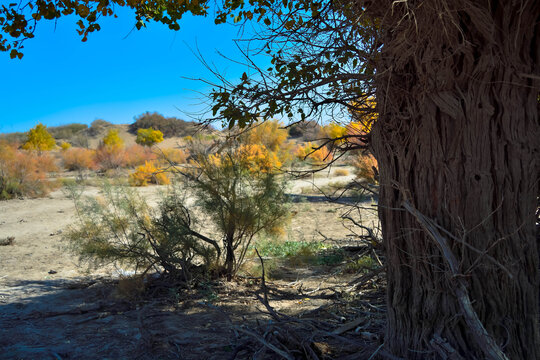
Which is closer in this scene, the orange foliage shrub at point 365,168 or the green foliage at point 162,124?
the orange foliage shrub at point 365,168

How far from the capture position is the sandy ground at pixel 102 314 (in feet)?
15.0

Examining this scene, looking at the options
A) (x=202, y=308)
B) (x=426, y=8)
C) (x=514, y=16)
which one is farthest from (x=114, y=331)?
(x=514, y=16)

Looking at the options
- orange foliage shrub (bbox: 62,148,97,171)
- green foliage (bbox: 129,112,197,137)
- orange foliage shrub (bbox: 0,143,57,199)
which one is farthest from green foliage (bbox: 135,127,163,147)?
orange foliage shrub (bbox: 0,143,57,199)

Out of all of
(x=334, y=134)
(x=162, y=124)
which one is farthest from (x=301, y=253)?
(x=162, y=124)

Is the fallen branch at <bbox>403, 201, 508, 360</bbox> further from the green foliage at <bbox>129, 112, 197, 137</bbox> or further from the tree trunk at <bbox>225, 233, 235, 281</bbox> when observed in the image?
the green foliage at <bbox>129, 112, 197, 137</bbox>

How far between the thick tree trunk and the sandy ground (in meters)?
1.93

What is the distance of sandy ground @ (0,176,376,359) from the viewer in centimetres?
459

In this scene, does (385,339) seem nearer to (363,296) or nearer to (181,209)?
(363,296)

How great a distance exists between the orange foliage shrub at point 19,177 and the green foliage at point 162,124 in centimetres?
3264

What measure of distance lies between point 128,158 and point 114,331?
26278mm

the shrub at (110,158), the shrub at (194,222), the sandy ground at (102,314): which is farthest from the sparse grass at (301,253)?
the shrub at (110,158)

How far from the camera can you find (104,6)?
4320 millimetres

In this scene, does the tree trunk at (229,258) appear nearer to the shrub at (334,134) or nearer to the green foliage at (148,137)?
the shrub at (334,134)

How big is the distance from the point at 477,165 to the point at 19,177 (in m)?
19.2
